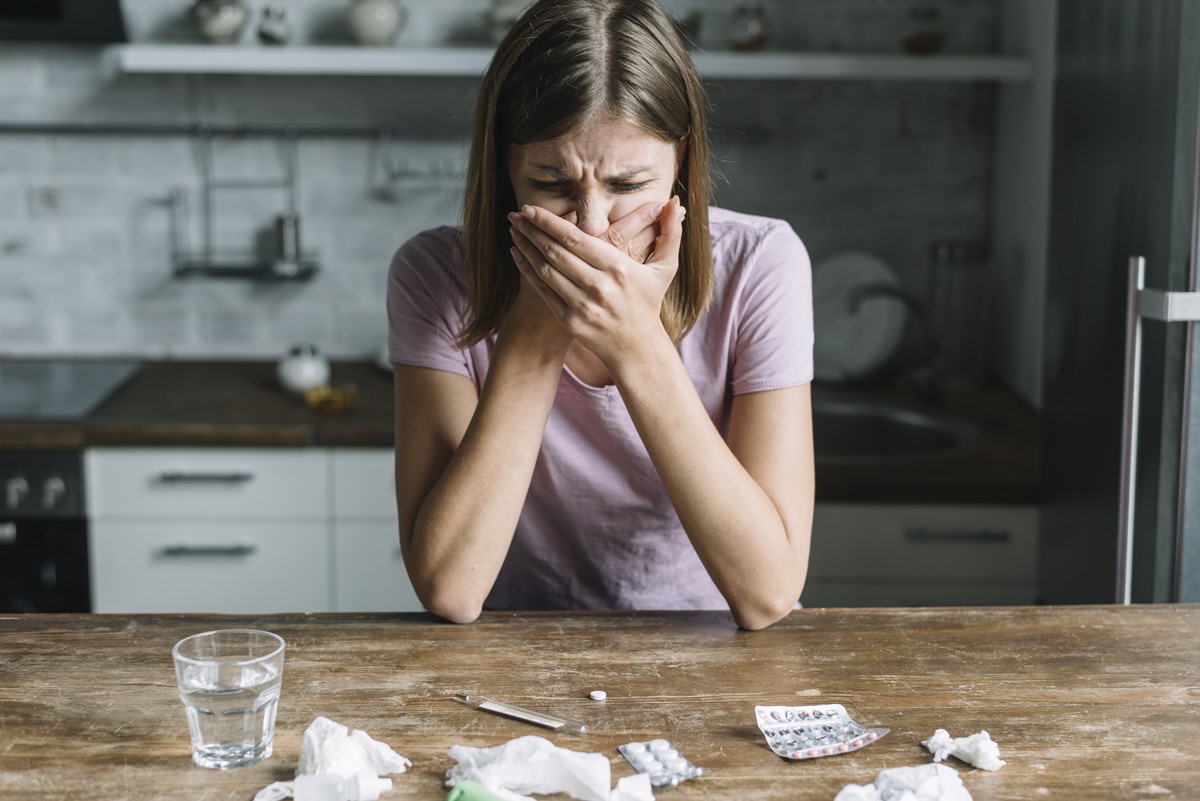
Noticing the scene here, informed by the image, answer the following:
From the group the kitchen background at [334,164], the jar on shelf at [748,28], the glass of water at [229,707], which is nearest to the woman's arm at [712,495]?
the glass of water at [229,707]

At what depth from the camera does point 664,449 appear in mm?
1225

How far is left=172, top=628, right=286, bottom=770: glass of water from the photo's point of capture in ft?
3.03

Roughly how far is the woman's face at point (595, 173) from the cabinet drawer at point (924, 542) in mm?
1134

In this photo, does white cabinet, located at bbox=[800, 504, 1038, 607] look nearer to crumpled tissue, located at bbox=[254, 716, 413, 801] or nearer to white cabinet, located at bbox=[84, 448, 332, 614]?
white cabinet, located at bbox=[84, 448, 332, 614]

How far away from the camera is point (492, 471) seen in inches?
49.8

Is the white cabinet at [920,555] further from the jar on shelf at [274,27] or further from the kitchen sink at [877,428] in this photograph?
the jar on shelf at [274,27]

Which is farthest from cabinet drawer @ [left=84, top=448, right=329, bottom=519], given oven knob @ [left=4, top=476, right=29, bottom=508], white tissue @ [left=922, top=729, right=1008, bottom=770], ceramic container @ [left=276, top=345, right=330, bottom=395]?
white tissue @ [left=922, top=729, right=1008, bottom=770]

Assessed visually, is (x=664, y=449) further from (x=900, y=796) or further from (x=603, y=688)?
(x=900, y=796)

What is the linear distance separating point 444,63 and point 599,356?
1.63 m

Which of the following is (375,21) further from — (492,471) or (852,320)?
(492,471)

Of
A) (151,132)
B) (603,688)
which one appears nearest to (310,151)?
(151,132)

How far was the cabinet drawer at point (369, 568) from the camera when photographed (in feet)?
7.96

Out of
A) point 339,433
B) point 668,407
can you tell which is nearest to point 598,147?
point 668,407

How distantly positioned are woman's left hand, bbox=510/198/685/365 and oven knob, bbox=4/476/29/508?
154 cm
